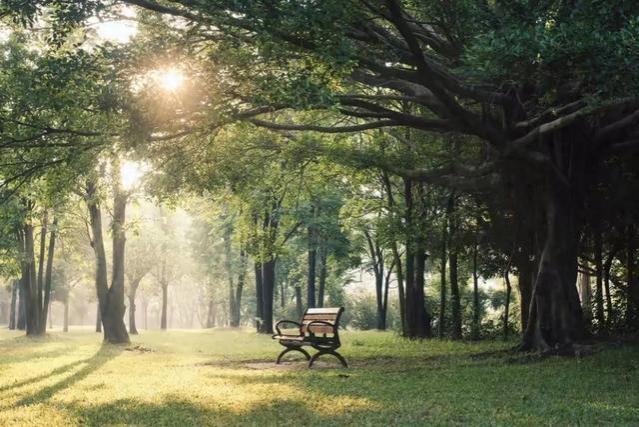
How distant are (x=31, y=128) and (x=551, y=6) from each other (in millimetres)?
9069

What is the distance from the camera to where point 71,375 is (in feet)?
43.4

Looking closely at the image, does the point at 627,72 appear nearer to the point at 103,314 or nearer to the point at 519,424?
the point at 519,424

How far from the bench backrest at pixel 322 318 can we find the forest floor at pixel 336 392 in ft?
2.79

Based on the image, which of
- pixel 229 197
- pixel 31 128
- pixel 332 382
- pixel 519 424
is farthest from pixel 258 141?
pixel 519 424

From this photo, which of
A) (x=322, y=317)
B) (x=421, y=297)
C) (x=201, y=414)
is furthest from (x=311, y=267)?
(x=201, y=414)

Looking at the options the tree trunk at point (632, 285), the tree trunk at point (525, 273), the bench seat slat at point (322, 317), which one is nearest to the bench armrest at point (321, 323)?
the bench seat slat at point (322, 317)

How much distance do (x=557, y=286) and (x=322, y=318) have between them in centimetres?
508

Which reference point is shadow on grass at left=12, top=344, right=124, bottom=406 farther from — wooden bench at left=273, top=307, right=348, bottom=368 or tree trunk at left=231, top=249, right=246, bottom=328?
tree trunk at left=231, top=249, right=246, bottom=328

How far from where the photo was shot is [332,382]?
11.3 m

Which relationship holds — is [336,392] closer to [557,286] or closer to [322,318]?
[322,318]

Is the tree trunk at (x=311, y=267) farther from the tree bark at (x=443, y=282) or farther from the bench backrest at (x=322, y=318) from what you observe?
the bench backrest at (x=322, y=318)

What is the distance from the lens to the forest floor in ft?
25.8

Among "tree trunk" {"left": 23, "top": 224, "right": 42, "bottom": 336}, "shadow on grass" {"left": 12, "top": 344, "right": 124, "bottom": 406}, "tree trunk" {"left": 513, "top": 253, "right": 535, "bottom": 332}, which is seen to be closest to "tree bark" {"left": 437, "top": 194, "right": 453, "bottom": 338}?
"tree trunk" {"left": 513, "top": 253, "right": 535, "bottom": 332}

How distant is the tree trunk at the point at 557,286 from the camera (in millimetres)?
14289
